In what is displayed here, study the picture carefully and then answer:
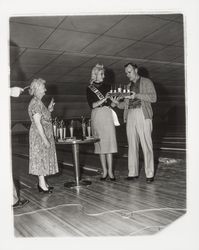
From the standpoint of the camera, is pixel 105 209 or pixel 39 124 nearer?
pixel 105 209

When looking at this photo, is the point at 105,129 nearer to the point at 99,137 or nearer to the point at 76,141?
the point at 99,137

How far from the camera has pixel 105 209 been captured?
111 inches

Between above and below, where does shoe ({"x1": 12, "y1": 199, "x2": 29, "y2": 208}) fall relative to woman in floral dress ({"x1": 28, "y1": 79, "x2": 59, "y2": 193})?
below

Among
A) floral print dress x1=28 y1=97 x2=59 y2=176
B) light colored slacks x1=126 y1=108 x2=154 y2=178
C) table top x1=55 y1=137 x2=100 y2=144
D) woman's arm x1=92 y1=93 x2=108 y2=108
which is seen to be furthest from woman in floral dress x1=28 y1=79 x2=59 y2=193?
light colored slacks x1=126 y1=108 x2=154 y2=178

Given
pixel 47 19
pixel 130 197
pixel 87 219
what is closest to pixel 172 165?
pixel 130 197

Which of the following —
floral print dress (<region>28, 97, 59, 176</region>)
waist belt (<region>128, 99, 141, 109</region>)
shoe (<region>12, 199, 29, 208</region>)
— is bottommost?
shoe (<region>12, 199, 29, 208</region>)

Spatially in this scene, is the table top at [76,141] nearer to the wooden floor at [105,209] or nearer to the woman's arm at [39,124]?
the woman's arm at [39,124]

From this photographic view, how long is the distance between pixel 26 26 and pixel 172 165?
3449 millimetres

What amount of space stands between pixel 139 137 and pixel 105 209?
135cm

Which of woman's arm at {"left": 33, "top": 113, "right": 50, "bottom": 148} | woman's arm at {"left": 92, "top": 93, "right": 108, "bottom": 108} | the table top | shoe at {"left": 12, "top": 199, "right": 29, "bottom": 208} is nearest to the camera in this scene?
shoe at {"left": 12, "top": 199, "right": 29, "bottom": 208}

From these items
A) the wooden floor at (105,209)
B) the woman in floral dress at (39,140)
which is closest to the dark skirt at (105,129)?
the wooden floor at (105,209)

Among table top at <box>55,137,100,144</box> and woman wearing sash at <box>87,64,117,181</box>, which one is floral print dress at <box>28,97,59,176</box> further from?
woman wearing sash at <box>87,64,117,181</box>

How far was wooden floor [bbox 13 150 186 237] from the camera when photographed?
7.64 feet

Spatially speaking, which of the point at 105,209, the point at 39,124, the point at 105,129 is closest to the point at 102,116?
the point at 105,129
